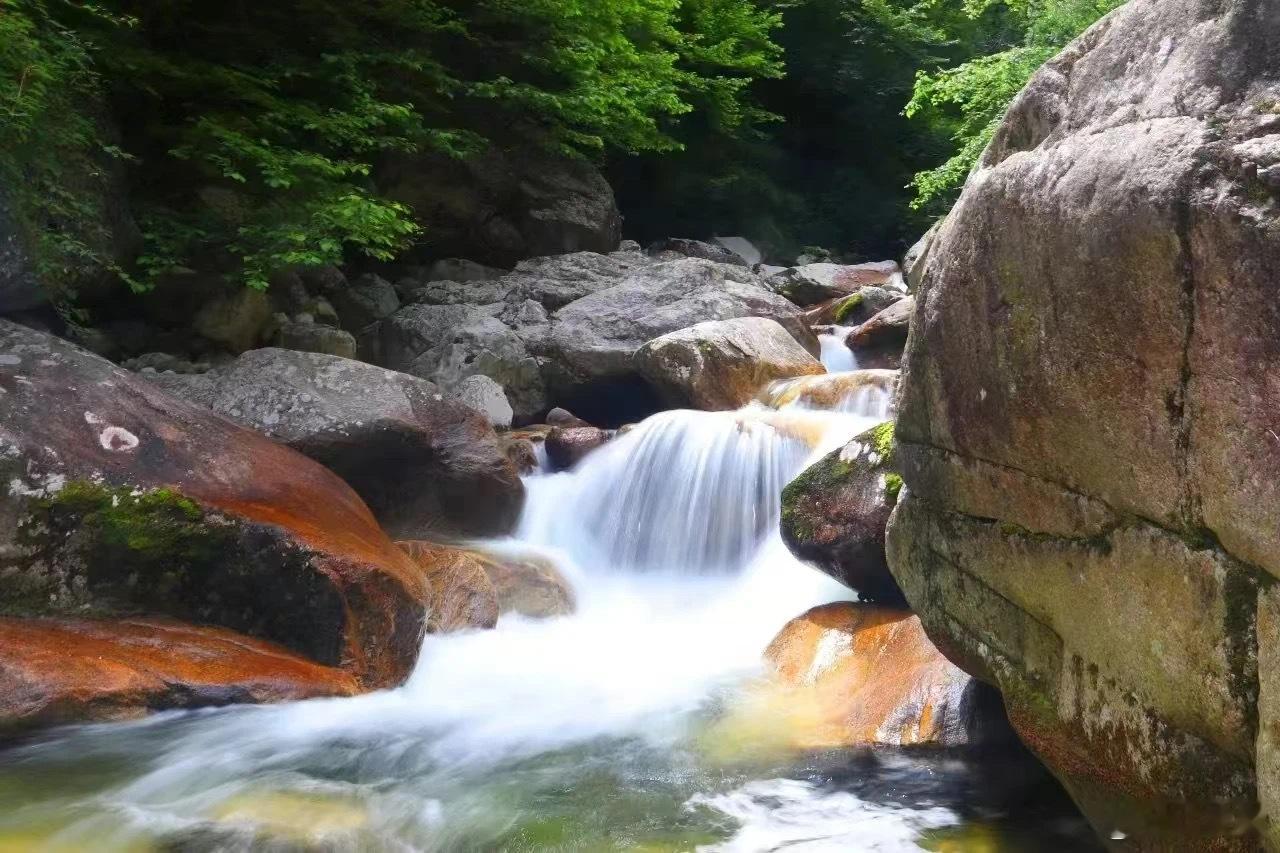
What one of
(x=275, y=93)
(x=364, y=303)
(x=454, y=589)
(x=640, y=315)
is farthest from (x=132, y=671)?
(x=364, y=303)

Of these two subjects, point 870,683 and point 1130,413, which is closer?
point 1130,413

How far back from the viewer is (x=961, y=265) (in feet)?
11.6

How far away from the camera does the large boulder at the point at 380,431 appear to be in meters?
7.82

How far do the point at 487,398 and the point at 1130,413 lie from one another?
31.5 ft

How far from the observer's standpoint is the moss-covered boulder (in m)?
5.79

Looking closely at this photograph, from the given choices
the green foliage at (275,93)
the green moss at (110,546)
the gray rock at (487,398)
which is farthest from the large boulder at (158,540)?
the gray rock at (487,398)

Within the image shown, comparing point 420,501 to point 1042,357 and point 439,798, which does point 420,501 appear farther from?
point 1042,357

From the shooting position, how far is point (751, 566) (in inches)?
332

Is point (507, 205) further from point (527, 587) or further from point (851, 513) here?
point (851, 513)

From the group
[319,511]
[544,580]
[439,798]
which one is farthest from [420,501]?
[439,798]

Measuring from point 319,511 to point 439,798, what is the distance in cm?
252

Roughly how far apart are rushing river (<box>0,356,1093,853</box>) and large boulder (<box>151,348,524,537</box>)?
5.82ft

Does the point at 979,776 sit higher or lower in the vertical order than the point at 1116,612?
lower

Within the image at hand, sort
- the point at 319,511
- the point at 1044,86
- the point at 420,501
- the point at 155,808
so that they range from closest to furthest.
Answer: the point at 1044,86
the point at 155,808
the point at 319,511
the point at 420,501
